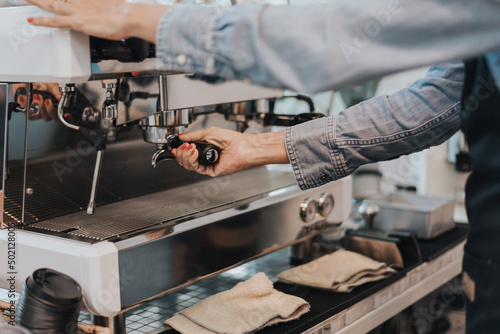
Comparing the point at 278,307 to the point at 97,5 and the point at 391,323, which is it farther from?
the point at 97,5

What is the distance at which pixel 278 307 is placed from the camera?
3.76 feet

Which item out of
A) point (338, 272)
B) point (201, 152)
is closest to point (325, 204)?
point (338, 272)

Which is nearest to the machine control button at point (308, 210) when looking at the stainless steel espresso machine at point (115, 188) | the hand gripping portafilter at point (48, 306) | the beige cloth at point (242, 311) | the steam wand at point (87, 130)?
the stainless steel espresso machine at point (115, 188)

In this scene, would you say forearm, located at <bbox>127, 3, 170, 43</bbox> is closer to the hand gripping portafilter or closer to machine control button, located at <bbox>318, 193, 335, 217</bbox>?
the hand gripping portafilter

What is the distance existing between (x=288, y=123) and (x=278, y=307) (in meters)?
0.43

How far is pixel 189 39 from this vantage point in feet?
2.70

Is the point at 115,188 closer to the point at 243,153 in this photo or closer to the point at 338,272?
the point at 243,153

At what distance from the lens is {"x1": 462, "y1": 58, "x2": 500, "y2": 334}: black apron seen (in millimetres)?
846

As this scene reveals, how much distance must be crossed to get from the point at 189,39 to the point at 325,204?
0.74m

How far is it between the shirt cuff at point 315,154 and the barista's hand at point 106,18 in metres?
0.38

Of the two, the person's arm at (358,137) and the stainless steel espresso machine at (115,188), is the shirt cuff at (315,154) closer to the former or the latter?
the person's arm at (358,137)

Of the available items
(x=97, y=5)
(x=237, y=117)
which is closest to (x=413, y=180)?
(x=237, y=117)

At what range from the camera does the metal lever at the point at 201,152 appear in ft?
3.70

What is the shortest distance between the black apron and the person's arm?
0.26 metres
